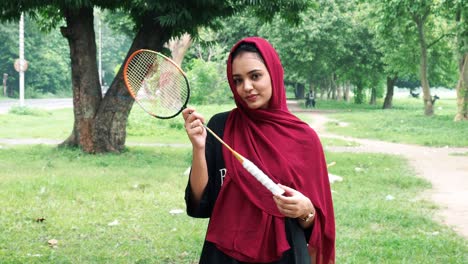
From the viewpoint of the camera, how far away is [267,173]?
2625mm

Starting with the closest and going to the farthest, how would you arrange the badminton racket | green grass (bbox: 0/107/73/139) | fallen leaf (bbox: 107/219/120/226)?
the badminton racket, fallen leaf (bbox: 107/219/120/226), green grass (bbox: 0/107/73/139)

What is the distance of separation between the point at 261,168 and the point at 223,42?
1453 inches

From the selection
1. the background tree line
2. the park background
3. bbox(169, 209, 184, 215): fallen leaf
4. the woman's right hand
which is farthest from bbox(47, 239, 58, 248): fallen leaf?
the background tree line

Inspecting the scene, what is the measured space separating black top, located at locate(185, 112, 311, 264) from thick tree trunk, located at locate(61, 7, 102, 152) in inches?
374

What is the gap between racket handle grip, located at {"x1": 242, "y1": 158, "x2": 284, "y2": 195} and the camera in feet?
8.07

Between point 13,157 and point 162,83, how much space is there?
924 centimetres

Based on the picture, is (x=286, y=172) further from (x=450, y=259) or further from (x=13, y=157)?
(x=13, y=157)

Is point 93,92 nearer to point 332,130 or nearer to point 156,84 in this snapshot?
point 156,84

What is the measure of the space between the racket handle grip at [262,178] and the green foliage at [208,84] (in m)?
24.7

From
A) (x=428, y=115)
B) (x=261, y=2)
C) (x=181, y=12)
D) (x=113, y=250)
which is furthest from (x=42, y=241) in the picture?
(x=428, y=115)

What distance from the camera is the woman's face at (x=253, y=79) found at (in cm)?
270

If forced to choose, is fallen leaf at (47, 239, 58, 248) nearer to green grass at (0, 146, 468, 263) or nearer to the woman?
green grass at (0, 146, 468, 263)

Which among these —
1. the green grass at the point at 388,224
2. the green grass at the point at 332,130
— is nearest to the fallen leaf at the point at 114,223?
the green grass at the point at 388,224

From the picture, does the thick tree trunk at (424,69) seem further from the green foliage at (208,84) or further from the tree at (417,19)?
the green foliage at (208,84)
